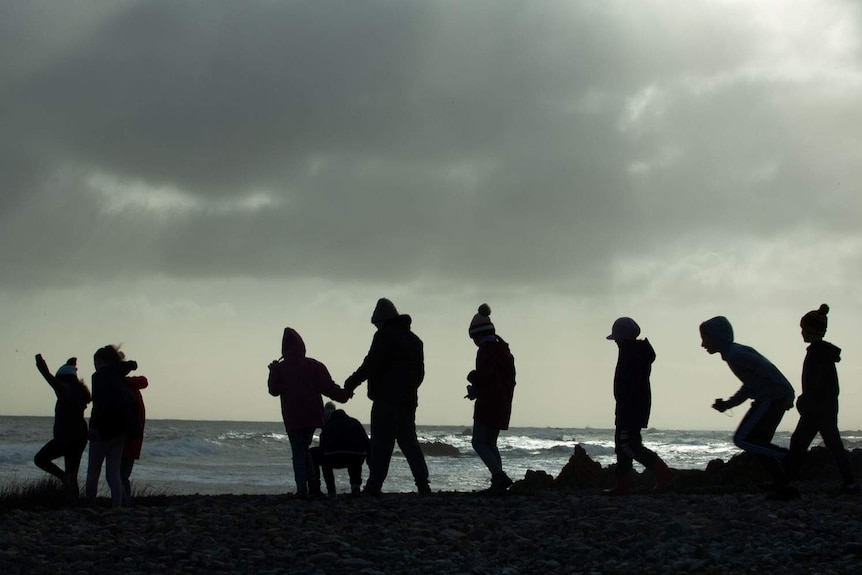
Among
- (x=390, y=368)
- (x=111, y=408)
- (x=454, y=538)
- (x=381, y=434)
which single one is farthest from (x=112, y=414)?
(x=454, y=538)

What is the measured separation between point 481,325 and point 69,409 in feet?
15.3

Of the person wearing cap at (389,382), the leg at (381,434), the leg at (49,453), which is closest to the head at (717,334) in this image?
the person wearing cap at (389,382)

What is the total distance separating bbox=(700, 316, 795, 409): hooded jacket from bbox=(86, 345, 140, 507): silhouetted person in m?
5.69

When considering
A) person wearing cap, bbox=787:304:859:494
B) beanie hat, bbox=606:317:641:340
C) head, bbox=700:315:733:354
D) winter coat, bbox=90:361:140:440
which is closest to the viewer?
head, bbox=700:315:733:354

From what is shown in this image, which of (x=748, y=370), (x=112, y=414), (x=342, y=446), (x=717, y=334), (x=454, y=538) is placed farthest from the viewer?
(x=342, y=446)

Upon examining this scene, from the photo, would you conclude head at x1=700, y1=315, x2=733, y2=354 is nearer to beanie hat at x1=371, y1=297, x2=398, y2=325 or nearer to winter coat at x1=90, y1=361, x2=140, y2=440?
beanie hat at x1=371, y1=297, x2=398, y2=325

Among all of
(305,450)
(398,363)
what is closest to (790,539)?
(398,363)

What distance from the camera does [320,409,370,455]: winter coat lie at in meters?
10.7

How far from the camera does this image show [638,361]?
1009 cm

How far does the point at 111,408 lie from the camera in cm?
967

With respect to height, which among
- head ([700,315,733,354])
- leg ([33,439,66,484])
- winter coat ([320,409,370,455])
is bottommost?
leg ([33,439,66,484])

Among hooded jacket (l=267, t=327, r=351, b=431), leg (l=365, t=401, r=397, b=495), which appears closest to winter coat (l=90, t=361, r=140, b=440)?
hooded jacket (l=267, t=327, r=351, b=431)

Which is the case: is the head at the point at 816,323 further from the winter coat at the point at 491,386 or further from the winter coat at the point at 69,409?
the winter coat at the point at 69,409

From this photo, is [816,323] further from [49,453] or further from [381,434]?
[49,453]
